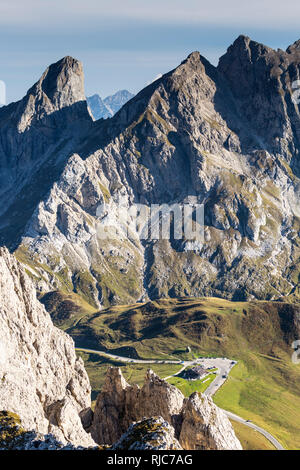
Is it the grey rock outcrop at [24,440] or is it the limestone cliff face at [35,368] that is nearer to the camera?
the grey rock outcrop at [24,440]

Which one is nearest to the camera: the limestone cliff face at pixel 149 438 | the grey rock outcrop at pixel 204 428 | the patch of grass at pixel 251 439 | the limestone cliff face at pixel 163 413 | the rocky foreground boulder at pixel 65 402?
the limestone cliff face at pixel 149 438

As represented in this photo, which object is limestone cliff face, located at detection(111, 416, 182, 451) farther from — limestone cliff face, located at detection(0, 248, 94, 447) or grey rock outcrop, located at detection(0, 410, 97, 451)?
limestone cliff face, located at detection(0, 248, 94, 447)

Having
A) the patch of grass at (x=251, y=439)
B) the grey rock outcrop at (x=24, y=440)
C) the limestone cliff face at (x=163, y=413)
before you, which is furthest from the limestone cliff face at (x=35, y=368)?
the patch of grass at (x=251, y=439)

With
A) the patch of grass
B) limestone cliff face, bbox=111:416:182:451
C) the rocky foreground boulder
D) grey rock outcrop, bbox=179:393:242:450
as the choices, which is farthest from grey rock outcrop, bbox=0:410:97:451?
the patch of grass

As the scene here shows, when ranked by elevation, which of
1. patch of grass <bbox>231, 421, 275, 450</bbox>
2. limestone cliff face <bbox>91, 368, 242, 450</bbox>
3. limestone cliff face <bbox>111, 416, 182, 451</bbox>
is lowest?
patch of grass <bbox>231, 421, 275, 450</bbox>

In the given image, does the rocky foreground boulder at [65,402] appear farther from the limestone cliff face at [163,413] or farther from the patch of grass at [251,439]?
the patch of grass at [251,439]

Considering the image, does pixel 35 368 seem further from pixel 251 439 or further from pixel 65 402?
pixel 251 439
